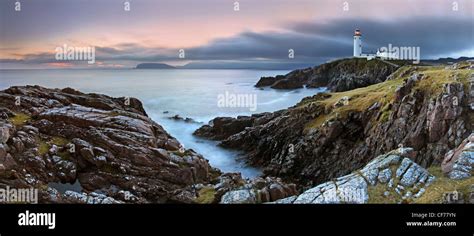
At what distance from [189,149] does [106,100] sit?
2.18 m

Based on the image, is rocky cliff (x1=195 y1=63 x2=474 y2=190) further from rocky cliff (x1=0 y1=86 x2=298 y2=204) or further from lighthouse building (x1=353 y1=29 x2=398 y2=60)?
rocky cliff (x1=0 y1=86 x2=298 y2=204)

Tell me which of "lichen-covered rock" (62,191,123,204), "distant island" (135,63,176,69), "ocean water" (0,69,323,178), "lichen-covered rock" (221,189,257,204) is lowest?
"lichen-covered rock" (221,189,257,204)

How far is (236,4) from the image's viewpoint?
248 inches

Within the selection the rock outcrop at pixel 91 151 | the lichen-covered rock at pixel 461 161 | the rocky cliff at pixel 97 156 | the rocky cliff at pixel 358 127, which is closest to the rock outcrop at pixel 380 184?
the lichen-covered rock at pixel 461 161

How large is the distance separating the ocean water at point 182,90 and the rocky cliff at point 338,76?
326mm

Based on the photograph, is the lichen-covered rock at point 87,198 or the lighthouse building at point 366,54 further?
the lighthouse building at point 366,54

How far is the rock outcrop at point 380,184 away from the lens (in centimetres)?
560

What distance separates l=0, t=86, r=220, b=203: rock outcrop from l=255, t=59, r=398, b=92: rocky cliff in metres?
2.73

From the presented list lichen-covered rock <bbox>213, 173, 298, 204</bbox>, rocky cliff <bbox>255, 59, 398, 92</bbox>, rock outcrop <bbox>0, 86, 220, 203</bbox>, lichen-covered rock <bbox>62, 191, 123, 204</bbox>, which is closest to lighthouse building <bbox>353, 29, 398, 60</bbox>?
rocky cliff <bbox>255, 59, 398, 92</bbox>

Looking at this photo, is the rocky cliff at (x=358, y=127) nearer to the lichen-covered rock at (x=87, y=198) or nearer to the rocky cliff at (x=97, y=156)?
the rocky cliff at (x=97, y=156)

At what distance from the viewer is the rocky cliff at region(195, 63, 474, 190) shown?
6797mm
